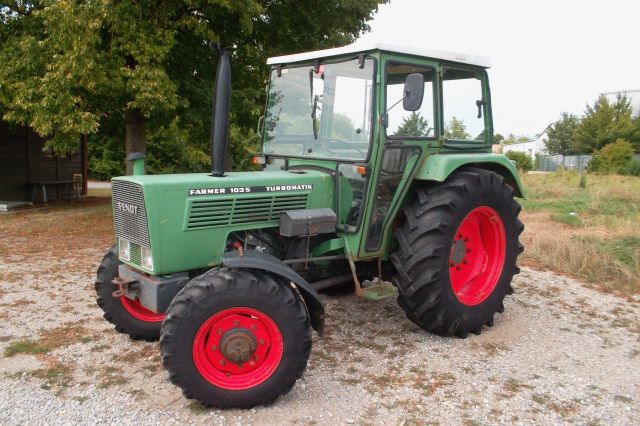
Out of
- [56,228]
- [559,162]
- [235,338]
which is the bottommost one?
[56,228]

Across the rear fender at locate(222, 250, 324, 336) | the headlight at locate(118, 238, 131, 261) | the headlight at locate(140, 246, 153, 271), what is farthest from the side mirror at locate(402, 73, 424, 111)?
the headlight at locate(118, 238, 131, 261)

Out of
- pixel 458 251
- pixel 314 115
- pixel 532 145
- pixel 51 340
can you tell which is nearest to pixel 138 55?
pixel 314 115

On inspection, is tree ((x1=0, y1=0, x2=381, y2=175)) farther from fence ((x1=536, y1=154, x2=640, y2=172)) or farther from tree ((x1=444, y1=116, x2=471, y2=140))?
fence ((x1=536, y1=154, x2=640, y2=172))

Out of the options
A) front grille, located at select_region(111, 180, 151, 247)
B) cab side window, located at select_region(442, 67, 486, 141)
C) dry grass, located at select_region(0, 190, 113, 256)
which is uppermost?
cab side window, located at select_region(442, 67, 486, 141)

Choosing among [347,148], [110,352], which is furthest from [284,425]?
[347,148]

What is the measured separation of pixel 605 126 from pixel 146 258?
4563 cm

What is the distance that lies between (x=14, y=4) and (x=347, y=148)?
9299mm

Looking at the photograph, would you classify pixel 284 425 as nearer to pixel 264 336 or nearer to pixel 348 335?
pixel 264 336

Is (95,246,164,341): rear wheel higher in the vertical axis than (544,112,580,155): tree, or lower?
lower

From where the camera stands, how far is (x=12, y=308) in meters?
5.36

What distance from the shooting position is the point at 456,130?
4.94 meters

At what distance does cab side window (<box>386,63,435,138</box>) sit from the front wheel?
64.1 inches

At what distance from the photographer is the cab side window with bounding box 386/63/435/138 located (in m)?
4.31

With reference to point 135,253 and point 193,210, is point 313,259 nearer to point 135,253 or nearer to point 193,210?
point 193,210
